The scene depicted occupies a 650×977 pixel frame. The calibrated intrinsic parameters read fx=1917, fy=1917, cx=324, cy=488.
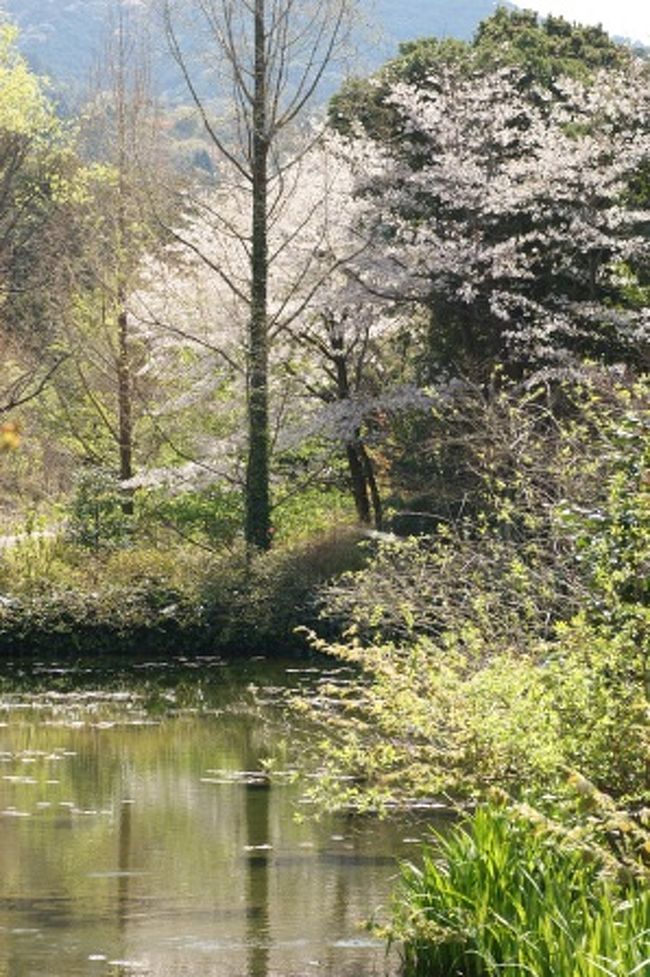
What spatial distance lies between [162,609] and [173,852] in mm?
11804

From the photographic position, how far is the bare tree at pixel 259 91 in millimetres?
26484

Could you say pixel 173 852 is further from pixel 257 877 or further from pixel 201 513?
pixel 201 513

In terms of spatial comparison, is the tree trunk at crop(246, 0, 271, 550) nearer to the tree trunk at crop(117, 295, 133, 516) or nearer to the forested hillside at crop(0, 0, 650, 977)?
the forested hillside at crop(0, 0, 650, 977)

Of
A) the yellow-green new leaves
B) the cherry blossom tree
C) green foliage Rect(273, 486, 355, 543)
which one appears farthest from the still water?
the yellow-green new leaves

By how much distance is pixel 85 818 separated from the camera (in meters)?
12.6

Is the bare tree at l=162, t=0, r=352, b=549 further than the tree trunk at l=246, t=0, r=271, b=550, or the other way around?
the bare tree at l=162, t=0, r=352, b=549

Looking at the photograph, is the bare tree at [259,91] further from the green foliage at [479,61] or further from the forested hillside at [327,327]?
the green foliage at [479,61]

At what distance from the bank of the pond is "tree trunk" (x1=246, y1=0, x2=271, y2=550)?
2.41m

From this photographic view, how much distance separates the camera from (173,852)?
1150 cm

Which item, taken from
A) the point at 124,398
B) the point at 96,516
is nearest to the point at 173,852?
the point at 96,516

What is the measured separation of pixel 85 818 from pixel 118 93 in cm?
2202

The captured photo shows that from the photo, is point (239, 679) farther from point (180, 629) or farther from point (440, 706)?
point (440, 706)

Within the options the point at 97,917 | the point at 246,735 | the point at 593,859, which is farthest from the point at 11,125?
the point at 593,859

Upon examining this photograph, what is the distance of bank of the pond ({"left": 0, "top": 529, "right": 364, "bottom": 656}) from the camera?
2292cm
